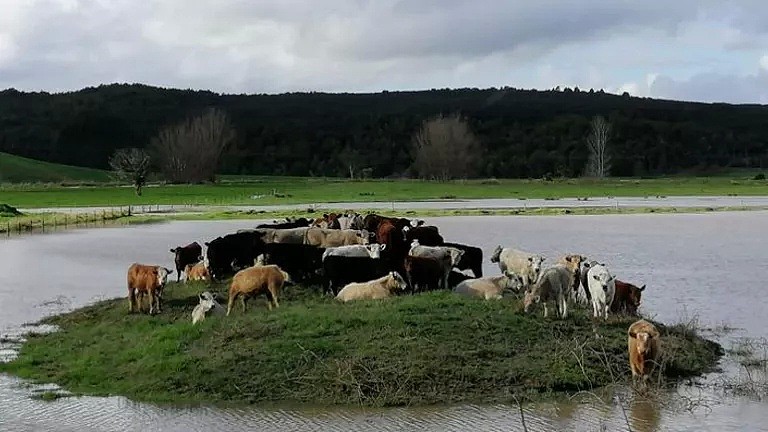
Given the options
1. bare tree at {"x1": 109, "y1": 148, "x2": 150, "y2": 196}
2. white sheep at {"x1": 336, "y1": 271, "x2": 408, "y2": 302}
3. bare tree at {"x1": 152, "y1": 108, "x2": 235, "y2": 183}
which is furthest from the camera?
bare tree at {"x1": 152, "y1": 108, "x2": 235, "y2": 183}

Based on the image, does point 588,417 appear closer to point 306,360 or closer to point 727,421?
point 727,421

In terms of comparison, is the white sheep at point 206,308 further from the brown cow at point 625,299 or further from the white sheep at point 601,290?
the brown cow at point 625,299

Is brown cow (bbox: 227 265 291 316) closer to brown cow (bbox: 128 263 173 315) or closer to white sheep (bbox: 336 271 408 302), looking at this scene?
white sheep (bbox: 336 271 408 302)

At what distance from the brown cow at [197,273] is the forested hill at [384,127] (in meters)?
107

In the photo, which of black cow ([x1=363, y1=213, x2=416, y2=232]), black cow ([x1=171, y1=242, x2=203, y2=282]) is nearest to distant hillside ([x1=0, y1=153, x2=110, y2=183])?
black cow ([x1=363, y1=213, x2=416, y2=232])

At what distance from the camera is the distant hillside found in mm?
119188

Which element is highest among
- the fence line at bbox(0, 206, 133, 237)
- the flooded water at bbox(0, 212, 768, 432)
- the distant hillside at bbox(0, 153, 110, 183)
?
the flooded water at bbox(0, 212, 768, 432)

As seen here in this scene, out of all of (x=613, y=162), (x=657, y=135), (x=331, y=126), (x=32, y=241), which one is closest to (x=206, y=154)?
(x=331, y=126)

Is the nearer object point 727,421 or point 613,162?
point 727,421

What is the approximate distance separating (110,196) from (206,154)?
4080cm

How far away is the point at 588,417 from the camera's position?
10.9 metres

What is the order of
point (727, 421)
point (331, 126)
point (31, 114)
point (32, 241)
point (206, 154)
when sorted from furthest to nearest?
point (31, 114)
point (331, 126)
point (206, 154)
point (32, 241)
point (727, 421)

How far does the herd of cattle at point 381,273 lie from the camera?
1475cm

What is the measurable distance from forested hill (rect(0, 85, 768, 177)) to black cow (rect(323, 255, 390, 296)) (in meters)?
109
